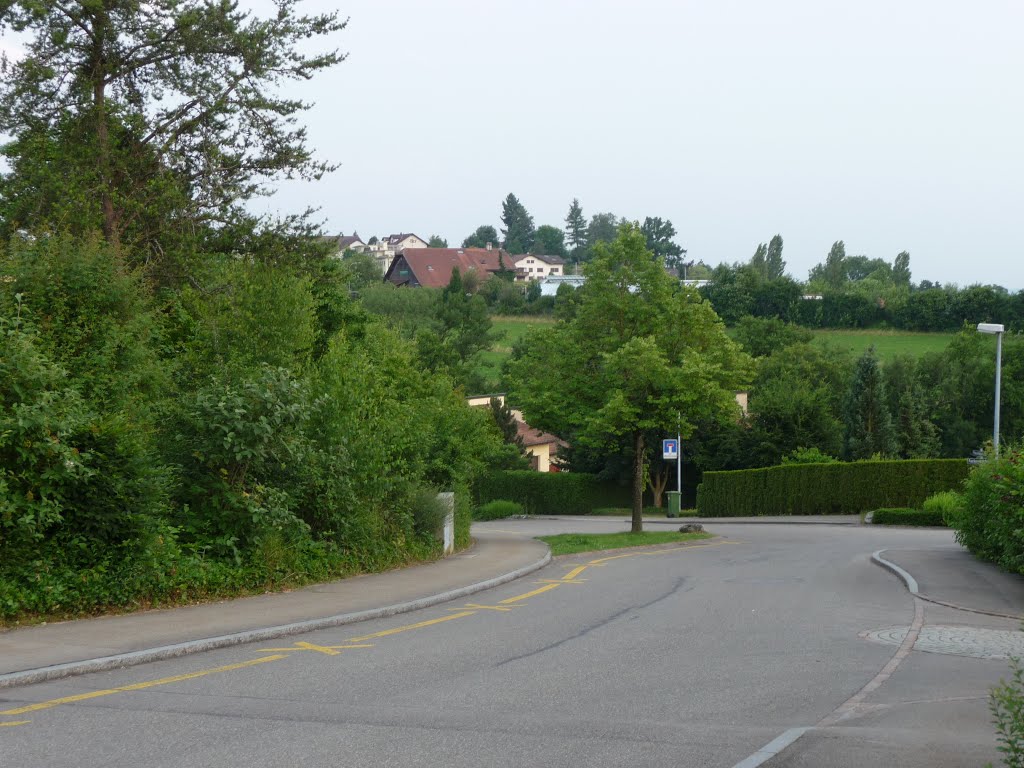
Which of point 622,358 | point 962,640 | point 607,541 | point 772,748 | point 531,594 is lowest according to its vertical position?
point 607,541

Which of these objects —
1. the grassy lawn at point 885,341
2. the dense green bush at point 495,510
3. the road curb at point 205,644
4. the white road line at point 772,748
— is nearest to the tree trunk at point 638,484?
the road curb at point 205,644

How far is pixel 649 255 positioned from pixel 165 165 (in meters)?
13.2

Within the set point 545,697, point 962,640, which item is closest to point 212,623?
point 545,697

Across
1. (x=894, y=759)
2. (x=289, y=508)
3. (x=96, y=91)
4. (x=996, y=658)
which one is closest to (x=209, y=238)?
(x=96, y=91)

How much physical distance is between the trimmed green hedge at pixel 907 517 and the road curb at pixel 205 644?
91.3 feet

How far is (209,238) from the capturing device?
2436cm

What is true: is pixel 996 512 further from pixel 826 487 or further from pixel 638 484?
pixel 826 487

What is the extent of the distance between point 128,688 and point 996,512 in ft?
48.7

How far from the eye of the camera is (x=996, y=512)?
60.9 feet

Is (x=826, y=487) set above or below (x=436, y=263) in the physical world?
below

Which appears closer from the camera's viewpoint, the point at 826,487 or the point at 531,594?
the point at 531,594

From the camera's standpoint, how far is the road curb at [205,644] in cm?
924

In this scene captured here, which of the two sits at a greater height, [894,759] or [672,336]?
[672,336]

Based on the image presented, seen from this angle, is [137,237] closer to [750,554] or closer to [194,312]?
[194,312]
